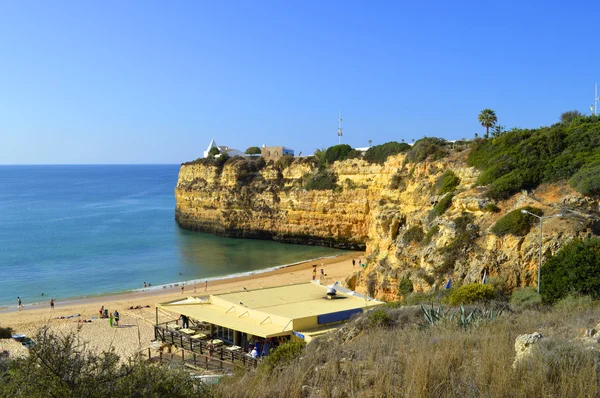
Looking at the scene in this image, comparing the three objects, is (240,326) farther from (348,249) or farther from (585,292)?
(348,249)

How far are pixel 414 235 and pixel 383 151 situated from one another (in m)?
26.1

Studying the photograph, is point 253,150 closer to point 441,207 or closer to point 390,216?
point 390,216

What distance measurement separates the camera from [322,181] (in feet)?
174

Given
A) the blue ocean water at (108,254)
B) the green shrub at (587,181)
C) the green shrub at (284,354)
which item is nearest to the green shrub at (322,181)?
the blue ocean water at (108,254)

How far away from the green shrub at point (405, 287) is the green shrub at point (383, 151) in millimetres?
27055

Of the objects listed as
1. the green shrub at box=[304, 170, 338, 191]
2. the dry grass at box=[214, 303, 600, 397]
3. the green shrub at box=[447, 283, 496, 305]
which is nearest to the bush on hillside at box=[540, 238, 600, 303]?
the green shrub at box=[447, 283, 496, 305]

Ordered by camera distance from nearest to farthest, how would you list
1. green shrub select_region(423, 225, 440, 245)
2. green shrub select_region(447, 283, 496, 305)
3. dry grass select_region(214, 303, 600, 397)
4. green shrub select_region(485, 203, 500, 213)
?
dry grass select_region(214, 303, 600, 397) < green shrub select_region(447, 283, 496, 305) < green shrub select_region(485, 203, 500, 213) < green shrub select_region(423, 225, 440, 245)

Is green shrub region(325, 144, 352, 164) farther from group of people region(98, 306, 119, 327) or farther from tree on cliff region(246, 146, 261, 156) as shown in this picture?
group of people region(98, 306, 119, 327)

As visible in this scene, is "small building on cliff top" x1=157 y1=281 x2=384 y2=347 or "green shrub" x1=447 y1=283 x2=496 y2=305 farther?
"small building on cliff top" x1=157 y1=281 x2=384 y2=347

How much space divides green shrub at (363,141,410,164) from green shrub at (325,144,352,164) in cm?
359

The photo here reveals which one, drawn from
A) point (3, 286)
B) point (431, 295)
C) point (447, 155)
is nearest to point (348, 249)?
point (447, 155)

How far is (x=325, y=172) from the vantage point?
178 ft

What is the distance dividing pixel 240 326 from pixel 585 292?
10514 millimetres

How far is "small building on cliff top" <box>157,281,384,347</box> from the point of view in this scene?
1590cm
